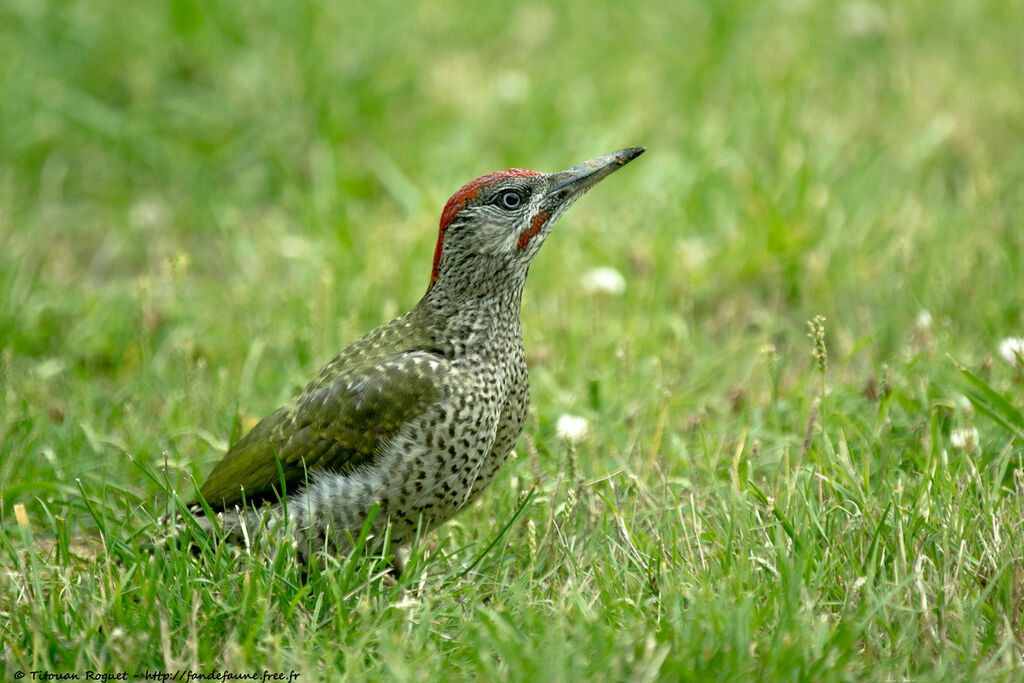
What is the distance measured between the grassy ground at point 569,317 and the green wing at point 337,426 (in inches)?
12.0

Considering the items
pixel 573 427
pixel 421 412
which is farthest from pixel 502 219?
pixel 573 427

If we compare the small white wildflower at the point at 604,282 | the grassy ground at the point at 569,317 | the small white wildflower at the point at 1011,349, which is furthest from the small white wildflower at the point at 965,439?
the small white wildflower at the point at 604,282

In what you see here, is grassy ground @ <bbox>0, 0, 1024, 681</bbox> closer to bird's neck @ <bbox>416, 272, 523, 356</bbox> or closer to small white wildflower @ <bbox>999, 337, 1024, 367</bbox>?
small white wildflower @ <bbox>999, 337, 1024, 367</bbox>

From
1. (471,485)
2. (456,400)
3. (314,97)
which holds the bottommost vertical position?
(471,485)

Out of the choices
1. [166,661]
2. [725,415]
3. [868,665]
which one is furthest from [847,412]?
[166,661]

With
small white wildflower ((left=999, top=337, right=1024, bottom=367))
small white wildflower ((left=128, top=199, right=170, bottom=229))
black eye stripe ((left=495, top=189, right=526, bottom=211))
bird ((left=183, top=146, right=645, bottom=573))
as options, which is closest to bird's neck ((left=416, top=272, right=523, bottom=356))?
bird ((left=183, top=146, right=645, bottom=573))

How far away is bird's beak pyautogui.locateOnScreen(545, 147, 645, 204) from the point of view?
394 centimetres

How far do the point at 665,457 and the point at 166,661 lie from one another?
1995 millimetres

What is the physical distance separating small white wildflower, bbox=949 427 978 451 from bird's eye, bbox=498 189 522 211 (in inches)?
60.5

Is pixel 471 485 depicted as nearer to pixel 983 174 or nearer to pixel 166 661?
pixel 166 661

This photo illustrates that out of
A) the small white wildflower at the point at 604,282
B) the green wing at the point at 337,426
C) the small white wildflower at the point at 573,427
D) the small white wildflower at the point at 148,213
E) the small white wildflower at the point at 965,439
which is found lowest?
the small white wildflower at the point at 965,439

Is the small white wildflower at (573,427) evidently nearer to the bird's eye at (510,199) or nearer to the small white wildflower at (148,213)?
the bird's eye at (510,199)

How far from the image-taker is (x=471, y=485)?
3625 mm

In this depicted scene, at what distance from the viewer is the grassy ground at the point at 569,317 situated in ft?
10.3
